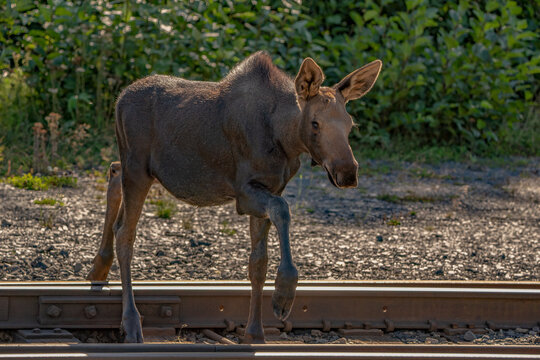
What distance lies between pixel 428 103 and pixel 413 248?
18.3ft

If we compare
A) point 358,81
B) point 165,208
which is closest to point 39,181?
point 165,208

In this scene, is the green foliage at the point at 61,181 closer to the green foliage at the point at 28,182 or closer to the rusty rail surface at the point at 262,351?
the green foliage at the point at 28,182

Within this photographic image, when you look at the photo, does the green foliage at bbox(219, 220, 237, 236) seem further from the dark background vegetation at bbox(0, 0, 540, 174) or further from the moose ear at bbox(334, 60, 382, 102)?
the moose ear at bbox(334, 60, 382, 102)

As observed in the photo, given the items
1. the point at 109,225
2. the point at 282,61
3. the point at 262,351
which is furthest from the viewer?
the point at 282,61

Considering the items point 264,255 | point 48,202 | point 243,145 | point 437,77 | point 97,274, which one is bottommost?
point 48,202

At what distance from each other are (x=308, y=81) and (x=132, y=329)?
5.36ft

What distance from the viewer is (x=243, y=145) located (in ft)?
15.1

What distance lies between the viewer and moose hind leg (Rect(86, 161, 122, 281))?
549 centimetres

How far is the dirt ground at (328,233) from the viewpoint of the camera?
6.55m

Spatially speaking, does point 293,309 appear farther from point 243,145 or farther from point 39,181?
point 39,181

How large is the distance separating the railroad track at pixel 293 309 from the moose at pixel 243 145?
0.24m

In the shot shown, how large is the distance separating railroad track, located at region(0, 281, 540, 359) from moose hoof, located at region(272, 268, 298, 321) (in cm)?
75

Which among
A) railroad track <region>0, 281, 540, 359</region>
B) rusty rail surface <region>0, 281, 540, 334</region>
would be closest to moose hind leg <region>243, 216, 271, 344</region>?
railroad track <region>0, 281, 540, 359</region>

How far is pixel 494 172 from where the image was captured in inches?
455
